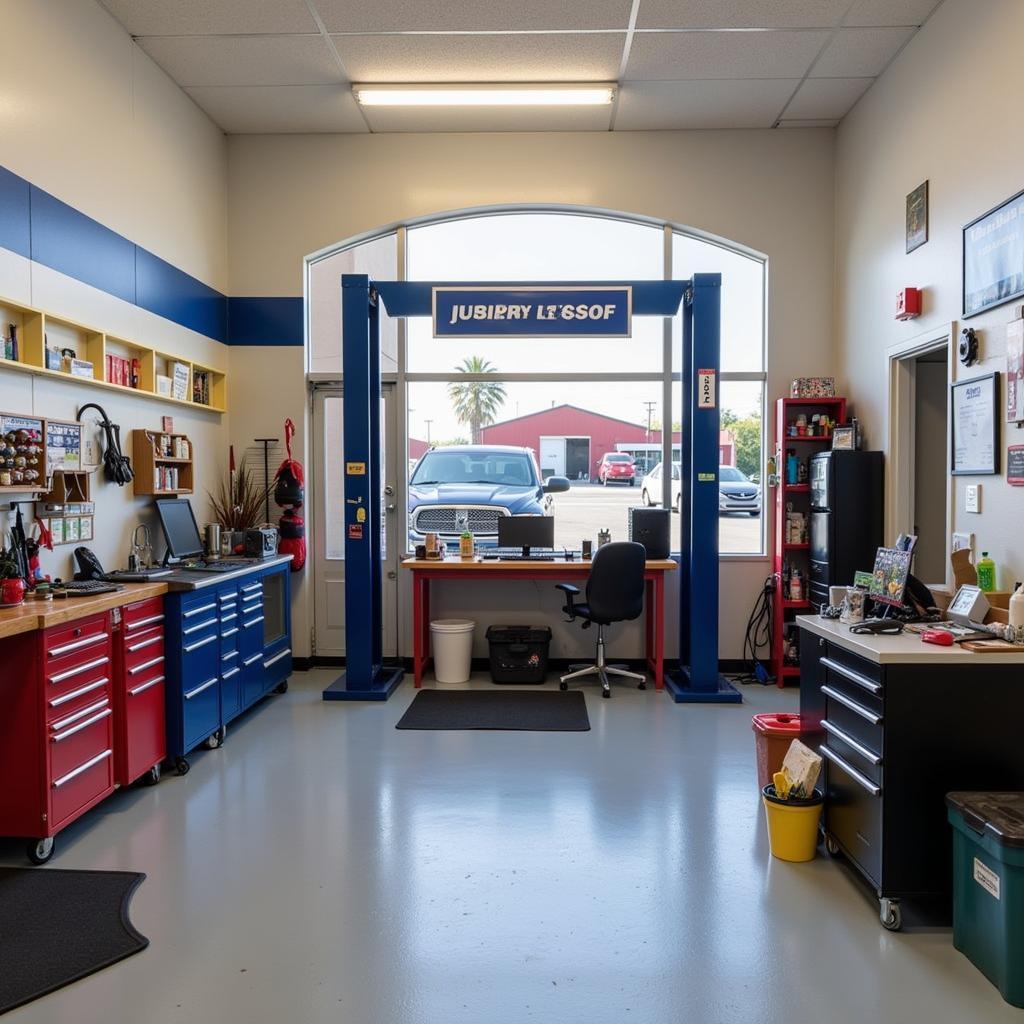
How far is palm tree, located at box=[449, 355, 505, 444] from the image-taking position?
249 inches

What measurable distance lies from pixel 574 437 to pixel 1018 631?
4049 mm

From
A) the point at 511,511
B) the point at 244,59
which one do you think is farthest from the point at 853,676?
the point at 244,59

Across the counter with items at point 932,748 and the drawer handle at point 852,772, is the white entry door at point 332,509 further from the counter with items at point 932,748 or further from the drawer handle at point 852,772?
the counter with items at point 932,748

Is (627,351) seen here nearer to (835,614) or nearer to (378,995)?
(835,614)

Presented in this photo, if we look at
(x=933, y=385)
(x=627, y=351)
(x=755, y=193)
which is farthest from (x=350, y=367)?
(x=933, y=385)

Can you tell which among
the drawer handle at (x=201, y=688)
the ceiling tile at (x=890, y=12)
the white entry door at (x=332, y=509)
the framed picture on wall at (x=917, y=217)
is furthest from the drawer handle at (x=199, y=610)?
the ceiling tile at (x=890, y=12)

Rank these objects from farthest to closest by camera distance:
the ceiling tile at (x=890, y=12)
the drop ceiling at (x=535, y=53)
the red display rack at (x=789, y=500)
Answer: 1. the red display rack at (x=789, y=500)
2. the drop ceiling at (x=535, y=53)
3. the ceiling tile at (x=890, y=12)

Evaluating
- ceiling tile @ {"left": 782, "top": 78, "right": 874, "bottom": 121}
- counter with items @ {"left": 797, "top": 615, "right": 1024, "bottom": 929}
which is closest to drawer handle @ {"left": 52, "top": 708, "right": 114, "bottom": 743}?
counter with items @ {"left": 797, "top": 615, "right": 1024, "bottom": 929}

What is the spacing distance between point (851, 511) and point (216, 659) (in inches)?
161

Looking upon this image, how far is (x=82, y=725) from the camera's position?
3197mm

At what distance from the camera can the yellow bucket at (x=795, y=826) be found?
3.01 meters

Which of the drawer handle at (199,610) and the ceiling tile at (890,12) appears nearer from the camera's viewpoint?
the drawer handle at (199,610)

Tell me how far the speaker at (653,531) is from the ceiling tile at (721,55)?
300 cm

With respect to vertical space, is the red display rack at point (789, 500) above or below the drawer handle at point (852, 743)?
above
